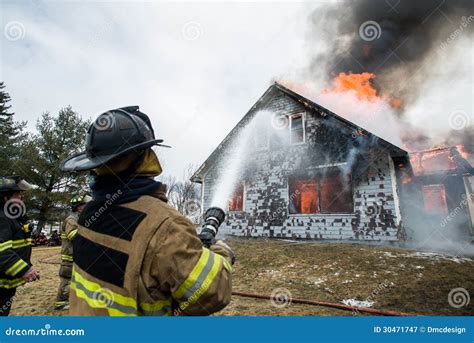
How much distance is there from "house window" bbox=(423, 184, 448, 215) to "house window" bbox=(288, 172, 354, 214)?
8.91m

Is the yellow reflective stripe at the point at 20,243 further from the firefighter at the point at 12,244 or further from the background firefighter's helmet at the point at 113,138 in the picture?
the background firefighter's helmet at the point at 113,138

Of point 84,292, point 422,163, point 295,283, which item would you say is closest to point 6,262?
point 84,292

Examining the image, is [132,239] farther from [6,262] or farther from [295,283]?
[295,283]

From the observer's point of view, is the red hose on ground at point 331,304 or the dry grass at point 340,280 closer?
the red hose on ground at point 331,304

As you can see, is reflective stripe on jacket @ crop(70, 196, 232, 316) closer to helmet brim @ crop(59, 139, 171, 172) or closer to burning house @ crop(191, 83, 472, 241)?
helmet brim @ crop(59, 139, 171, 172)

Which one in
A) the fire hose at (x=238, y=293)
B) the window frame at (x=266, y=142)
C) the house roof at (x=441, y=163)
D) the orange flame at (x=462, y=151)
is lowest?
the fire hose at (x=238, y=293)

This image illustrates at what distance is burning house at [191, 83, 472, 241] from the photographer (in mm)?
10062

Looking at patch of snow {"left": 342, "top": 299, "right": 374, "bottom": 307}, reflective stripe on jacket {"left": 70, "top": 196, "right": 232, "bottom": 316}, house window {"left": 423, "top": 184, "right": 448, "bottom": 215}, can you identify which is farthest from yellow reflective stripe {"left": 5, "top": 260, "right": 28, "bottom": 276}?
house window {"left": 423, "top": 184, "right": 448, "bottom": 215}

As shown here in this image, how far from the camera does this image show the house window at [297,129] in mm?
12289

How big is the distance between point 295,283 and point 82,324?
527 cm

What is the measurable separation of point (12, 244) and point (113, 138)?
122 inches

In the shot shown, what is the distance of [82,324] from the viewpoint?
1.72 meters

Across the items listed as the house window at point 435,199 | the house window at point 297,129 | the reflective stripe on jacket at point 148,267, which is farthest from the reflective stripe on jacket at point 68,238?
the house window at point 435,199

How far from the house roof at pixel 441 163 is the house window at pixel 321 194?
6359 millimetres
